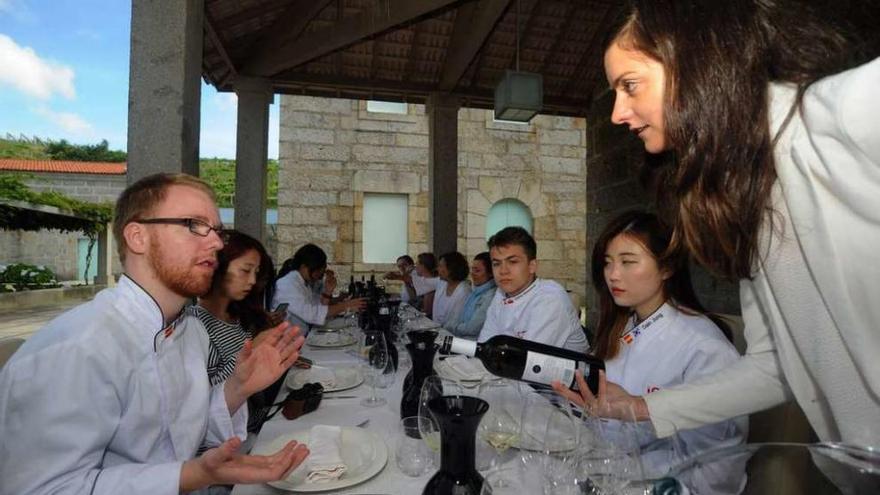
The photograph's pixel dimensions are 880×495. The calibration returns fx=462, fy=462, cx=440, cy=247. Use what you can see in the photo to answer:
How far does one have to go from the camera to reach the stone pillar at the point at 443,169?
6395 millimetres

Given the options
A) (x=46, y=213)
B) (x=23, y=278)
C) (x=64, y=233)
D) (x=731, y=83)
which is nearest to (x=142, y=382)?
(x=731, y=83)

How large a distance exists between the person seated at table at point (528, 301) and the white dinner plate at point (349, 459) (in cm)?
165

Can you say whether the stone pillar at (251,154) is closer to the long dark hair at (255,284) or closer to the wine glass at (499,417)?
the long dark hair at (255,284)

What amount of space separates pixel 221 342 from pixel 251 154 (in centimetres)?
370

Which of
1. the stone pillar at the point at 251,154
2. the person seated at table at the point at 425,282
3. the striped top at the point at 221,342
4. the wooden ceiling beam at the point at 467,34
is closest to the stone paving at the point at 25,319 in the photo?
the stone pillar at the point at 251,154

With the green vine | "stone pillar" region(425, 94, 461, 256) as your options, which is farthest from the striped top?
the green vine

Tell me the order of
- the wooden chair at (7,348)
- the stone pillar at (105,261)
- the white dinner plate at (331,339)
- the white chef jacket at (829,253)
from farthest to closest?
1. the stone pillar at (105,261)
2. the white dinner plate at (331,339)
3. the wooden chair at (7,348)
4. the white chef jacket at (829,253)

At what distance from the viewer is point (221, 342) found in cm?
251

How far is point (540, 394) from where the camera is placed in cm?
117

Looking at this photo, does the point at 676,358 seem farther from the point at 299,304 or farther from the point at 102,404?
the point at 299,304

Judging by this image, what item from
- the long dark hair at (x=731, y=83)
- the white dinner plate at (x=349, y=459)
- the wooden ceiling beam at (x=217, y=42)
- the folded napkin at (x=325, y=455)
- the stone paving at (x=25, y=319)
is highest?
the wooden ceiling beam at (x=217, y=42)

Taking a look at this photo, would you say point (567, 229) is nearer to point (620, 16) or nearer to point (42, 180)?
point (620, 16)

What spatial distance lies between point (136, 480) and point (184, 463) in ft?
0.33

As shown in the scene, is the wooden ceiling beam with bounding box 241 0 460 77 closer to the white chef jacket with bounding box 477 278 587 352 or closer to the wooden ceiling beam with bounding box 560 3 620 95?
the wooden ceiling beam with bounding box 560 3 620 95
